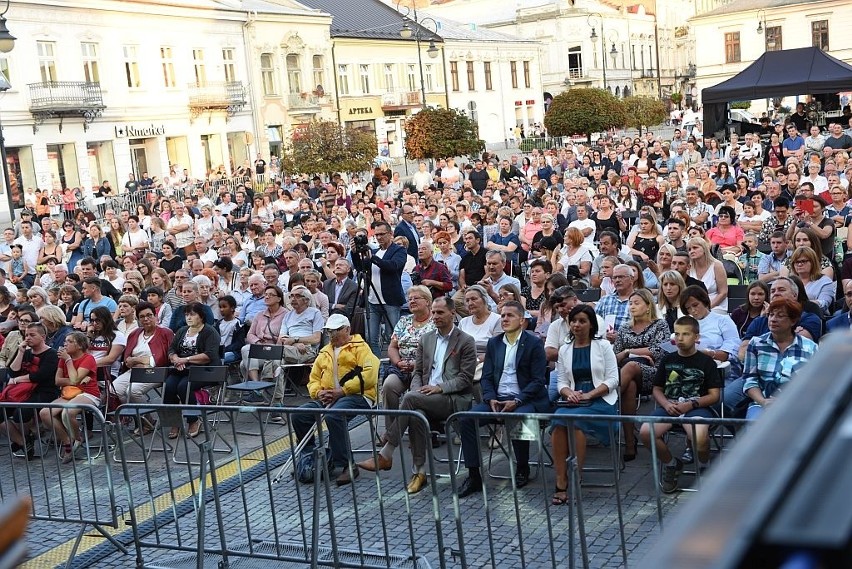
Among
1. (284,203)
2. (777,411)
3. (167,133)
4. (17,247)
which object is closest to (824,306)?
(777,411)

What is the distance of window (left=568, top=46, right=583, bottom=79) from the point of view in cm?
8250

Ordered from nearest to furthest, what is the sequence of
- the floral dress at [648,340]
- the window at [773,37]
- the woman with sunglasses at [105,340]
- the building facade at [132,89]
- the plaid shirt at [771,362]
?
the plaid shirt at [771,362] → the floral dress at [648,340] → the woman with sunglasses at [105,340] → the building facade at [132,89] → the window at [773,37]

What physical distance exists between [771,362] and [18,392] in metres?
7.12

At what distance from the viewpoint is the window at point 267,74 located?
157ft

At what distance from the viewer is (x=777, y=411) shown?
1355 mm

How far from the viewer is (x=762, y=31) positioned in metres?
69.6

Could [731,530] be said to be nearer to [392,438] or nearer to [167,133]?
[392,438]

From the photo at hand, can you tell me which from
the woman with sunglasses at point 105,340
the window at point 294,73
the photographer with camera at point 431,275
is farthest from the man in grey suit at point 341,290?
the window at point 294,73

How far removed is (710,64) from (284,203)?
5775 centimetres

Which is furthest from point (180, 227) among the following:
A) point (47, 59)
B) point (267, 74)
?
point (267, 74)

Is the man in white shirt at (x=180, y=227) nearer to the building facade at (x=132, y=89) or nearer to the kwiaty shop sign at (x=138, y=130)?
the building facade at (x=132, y=89)

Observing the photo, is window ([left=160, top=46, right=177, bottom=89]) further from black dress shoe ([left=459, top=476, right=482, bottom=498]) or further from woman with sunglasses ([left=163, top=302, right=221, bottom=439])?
black dress shoe ([left=459, top=476, right=482, bottom=498])

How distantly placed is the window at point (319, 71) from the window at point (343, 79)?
4.17ft

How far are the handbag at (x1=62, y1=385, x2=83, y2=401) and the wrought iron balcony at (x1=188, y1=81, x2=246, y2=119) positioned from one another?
35304 millimetres
